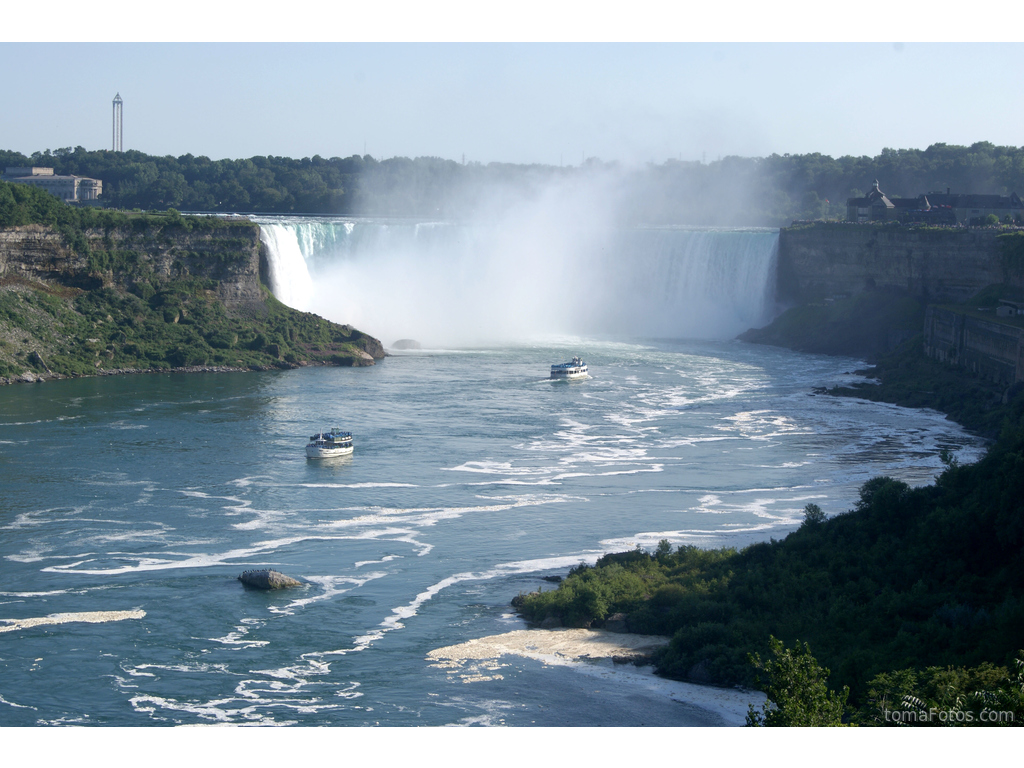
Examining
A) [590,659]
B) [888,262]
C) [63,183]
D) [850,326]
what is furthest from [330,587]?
[63,183]

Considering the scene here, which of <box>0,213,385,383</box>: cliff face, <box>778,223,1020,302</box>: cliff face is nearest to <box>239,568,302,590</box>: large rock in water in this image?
<box>0,213,385,383</box>: cliff face

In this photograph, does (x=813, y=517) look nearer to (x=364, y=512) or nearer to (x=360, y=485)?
(x=364, y=512)

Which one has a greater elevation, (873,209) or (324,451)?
(873,209)

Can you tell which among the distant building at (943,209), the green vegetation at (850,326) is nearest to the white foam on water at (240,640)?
the green vegetation at (850,326)

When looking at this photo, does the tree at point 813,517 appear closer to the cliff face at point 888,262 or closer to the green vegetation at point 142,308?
the green vegetation at point 142,308

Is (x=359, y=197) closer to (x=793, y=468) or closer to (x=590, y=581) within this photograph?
(x=793, y=468)

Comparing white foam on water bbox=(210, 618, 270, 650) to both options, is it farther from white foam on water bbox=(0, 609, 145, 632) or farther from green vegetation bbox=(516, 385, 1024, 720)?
green vegetation bbox=(516, 385, 1024, 720)
